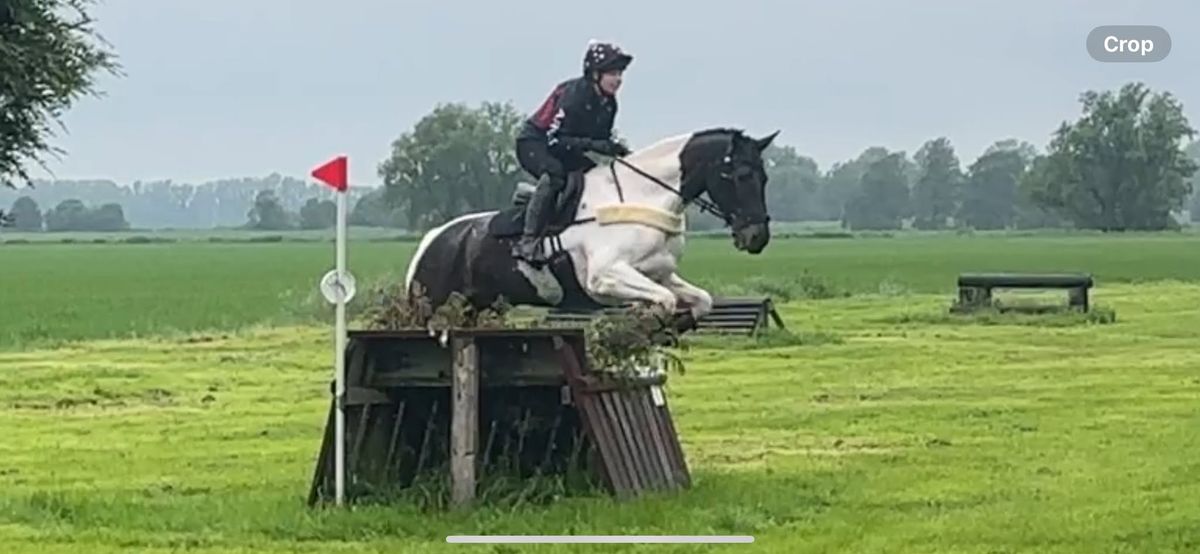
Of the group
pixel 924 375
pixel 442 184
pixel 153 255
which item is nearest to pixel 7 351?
pixel 442 184

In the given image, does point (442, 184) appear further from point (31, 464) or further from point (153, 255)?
point (153, 255)

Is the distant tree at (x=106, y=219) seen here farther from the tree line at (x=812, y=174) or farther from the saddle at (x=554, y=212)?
the saddle at (x=554, y=212)

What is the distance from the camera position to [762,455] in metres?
15.1

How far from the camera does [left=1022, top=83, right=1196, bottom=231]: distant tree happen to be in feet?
222

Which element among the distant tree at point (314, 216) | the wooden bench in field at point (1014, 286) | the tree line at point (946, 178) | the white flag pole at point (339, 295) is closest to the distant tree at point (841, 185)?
the tree line at point (946, 178)

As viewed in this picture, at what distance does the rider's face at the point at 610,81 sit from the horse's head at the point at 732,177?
0.59 metres

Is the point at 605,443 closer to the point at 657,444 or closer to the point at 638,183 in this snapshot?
the point at 657,444

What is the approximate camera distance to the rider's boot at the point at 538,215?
41.9 feet

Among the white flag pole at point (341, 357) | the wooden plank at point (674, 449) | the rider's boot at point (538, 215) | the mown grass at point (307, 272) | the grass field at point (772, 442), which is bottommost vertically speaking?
the mown grass at point (307, 272)

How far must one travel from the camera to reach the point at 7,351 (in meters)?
30.7

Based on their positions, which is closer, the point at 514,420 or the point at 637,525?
the point at 637,525

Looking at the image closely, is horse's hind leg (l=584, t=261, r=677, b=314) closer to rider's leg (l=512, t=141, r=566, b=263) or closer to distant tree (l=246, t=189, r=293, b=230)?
rider's leg (l=512, t=141, r=566, b=263)

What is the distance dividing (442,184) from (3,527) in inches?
813

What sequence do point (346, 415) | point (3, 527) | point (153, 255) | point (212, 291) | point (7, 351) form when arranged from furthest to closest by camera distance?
1. point (153, 255)
2. point (212, 291)
3. point (7, 351)
4. point (346, 415)
5. point (3, 527)
